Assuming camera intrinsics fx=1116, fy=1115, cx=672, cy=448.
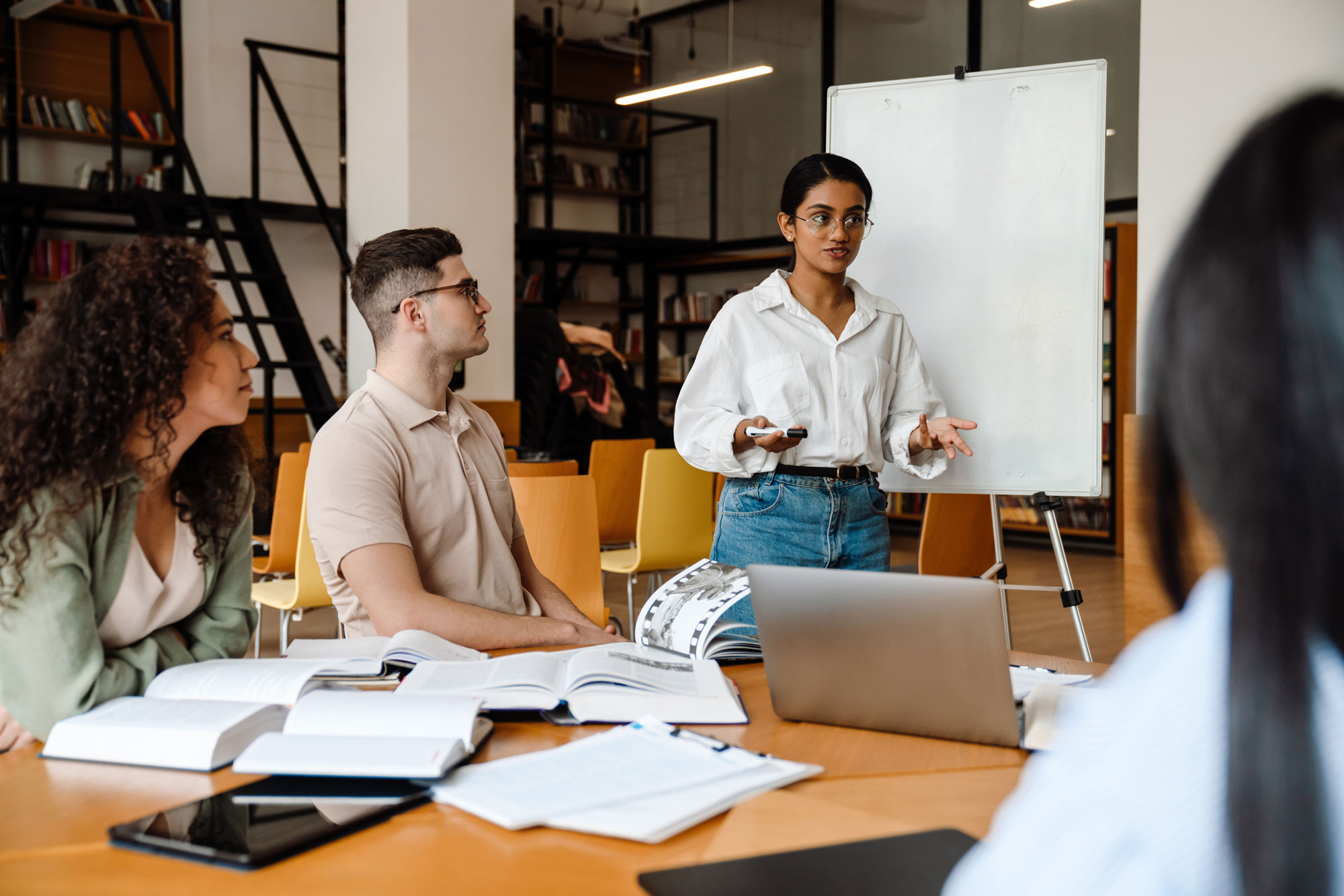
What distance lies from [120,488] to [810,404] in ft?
4.74

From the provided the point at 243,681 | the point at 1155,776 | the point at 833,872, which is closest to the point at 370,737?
the point at 243,681

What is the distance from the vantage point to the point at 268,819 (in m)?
1.00

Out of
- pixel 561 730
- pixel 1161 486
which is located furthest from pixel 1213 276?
pixel 561 730

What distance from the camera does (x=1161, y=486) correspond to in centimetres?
56

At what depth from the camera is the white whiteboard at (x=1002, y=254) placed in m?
2.95

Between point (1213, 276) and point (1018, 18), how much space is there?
8.25 meters

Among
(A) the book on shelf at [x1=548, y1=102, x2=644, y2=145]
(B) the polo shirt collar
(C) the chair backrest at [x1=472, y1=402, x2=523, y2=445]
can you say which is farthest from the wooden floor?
(A) the book on shelf at [x1=548, y1=102, x2=644, y2=145]

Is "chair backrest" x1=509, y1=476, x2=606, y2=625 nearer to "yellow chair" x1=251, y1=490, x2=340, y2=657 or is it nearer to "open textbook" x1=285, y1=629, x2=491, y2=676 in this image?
"yellow chair" x1=251, y1=490, x2=340, y2=657

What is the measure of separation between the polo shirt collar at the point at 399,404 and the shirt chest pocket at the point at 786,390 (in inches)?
29.4

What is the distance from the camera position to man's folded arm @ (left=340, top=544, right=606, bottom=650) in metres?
1.82

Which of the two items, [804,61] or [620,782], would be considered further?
[804,61]

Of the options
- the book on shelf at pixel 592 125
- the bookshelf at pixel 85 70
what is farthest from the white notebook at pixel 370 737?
the book on shelf at pixel 592 125

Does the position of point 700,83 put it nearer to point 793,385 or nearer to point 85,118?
point 85,118

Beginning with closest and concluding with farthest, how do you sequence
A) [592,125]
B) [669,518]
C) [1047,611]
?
[669,518] → [1047,611] → [592,125]
